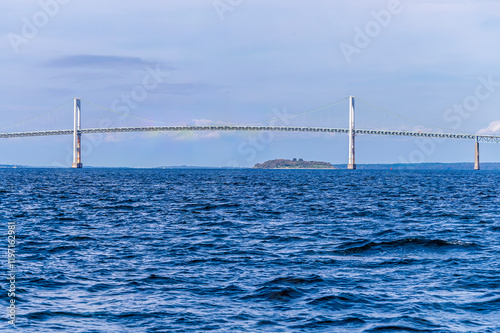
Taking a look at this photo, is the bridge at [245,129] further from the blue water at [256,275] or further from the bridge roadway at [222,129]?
the blue water at [256,275]

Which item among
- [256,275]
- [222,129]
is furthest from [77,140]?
[256,275]

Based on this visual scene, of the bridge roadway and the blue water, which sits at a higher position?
the bridge roadway

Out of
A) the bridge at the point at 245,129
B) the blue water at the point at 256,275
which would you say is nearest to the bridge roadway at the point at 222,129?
the bridge at the point at 245,129

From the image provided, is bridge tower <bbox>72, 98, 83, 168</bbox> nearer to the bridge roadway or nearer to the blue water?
the bridge roadway

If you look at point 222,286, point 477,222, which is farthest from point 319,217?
point 222,286

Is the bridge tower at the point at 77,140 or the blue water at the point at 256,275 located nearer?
the blue water at the point at 256,275

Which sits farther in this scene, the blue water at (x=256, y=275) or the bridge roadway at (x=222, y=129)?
the bridge roadway at (x=222, y=129)

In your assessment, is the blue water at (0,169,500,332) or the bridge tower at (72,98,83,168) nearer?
the blue water at (0,169,500,332)

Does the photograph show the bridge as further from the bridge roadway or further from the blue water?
the blue water

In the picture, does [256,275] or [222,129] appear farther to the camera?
[222,129]

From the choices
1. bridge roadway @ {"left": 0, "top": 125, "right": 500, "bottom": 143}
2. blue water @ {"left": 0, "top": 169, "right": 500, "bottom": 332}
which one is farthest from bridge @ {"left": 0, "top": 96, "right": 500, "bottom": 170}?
blue water @ {"left": 0, "top": 169, "right": 500, "bottom": 332}

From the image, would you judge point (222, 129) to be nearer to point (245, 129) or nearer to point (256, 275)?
point (245, 129)

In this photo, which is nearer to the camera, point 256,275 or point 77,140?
point 256,275

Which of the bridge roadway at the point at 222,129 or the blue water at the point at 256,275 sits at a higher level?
the bridge roadway at the point at 222,129
